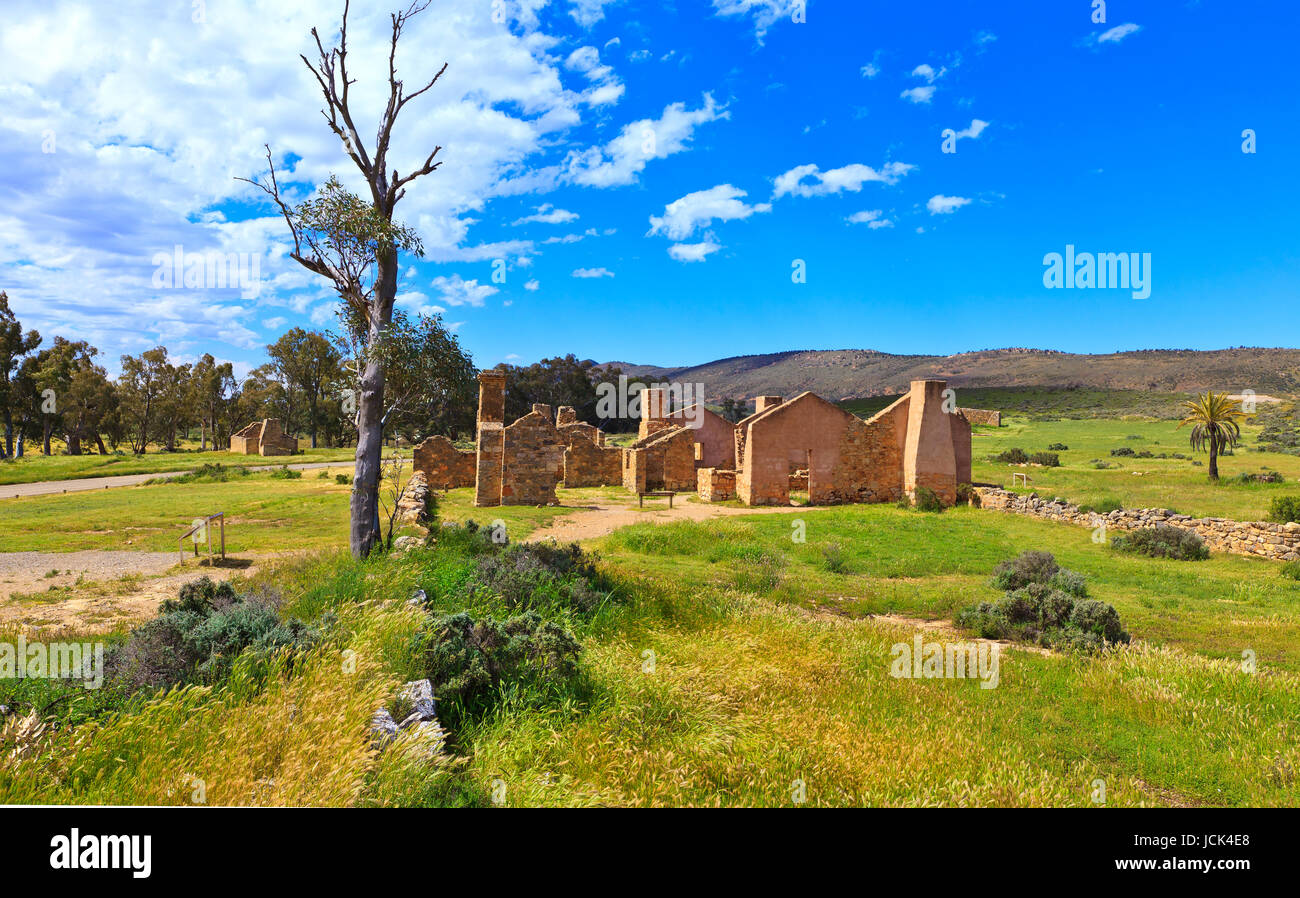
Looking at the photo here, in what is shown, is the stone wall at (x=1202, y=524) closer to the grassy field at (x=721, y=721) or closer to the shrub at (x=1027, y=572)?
the grassy field at (x=721, y=721)

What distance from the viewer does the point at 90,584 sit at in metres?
9.20

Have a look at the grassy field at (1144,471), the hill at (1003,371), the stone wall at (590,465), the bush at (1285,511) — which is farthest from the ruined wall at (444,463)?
the hill at (1003,371)

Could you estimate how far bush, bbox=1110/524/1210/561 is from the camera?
1446cm

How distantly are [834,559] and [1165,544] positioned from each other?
8.31m

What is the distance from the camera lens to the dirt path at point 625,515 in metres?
15.9

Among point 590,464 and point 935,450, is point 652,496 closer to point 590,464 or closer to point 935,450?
point 590,464

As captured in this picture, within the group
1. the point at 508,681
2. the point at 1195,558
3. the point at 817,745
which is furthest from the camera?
the point at 1195,558

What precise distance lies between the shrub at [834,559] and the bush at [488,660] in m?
8.60

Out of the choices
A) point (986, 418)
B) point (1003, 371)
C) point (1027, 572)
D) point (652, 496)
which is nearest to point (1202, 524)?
point (1027, 572)

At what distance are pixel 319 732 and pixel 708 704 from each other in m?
3.08

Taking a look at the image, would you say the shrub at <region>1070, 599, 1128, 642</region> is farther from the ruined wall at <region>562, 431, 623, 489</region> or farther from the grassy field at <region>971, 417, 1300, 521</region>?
the ruined wall at <region>562, 431, 623, 489</region>
